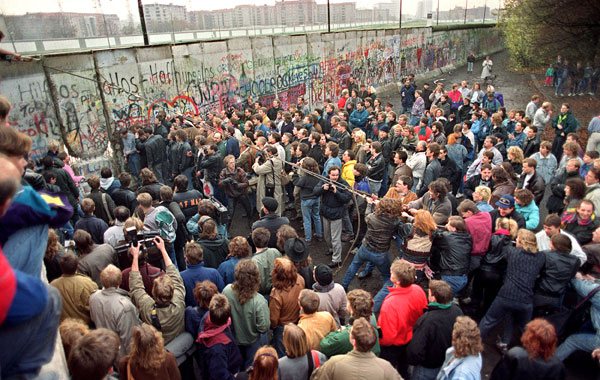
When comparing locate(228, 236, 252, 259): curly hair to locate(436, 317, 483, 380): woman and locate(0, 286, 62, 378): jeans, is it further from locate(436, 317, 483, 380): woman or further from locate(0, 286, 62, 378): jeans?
locate(0, 286, 62, 378): jeans

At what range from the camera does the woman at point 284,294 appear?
439cm

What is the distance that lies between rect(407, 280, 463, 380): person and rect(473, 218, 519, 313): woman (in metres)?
1.55

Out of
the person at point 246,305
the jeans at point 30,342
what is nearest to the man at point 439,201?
the person at point 246,305

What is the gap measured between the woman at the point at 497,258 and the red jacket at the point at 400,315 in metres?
1.53

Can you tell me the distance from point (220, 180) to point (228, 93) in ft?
24.7

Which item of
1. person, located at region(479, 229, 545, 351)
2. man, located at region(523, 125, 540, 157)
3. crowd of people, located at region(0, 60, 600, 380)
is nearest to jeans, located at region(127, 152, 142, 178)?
crowd of people, located at region(0, 60, 600, 380)

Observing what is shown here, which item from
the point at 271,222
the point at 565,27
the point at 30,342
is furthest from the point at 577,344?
the point at 565,27

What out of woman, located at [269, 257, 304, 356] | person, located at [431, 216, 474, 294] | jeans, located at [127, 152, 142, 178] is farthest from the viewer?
jeans, located at [127, 152, 142, 178]

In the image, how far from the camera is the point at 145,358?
10.4ft

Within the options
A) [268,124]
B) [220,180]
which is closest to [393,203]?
[220,180]

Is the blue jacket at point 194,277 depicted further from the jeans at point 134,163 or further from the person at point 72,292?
the jeans at point 134,163

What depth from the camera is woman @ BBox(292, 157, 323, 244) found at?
24.3 ft

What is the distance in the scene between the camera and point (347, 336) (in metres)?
3.72

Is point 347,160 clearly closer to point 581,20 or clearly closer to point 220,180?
point 220,180
